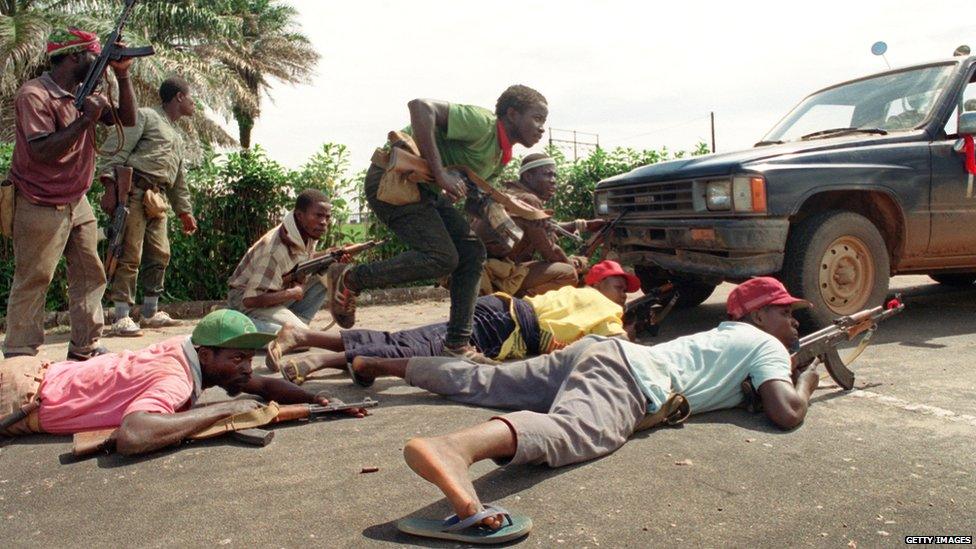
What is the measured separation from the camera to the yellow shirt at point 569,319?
471 centimetres

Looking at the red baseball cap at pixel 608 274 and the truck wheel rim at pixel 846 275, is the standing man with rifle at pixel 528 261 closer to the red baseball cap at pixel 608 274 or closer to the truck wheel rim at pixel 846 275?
the red baseball cap at pixel 608 274

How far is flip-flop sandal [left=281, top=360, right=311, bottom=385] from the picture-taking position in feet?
14.2

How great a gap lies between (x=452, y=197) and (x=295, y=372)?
4.26 ft

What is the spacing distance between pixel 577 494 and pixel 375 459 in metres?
0.86

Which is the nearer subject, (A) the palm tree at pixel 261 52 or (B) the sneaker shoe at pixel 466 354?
(B) the sneaker shoe at pixel 466 354

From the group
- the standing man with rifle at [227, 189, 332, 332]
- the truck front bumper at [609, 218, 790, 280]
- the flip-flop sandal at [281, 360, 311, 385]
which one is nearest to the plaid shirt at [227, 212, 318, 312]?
the standing man with rifle at [227, 189, 332, 332]

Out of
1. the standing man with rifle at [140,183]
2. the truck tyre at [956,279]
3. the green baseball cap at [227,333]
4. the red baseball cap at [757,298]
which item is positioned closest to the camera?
the green baseball cap at [227,333]

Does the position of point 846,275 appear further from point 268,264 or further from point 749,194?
point 268,264

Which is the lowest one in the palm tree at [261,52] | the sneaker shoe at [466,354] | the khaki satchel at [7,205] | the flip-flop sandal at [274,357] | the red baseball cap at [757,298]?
the sneaker shoe at [466,354]

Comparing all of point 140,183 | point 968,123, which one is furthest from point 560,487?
point 140,183

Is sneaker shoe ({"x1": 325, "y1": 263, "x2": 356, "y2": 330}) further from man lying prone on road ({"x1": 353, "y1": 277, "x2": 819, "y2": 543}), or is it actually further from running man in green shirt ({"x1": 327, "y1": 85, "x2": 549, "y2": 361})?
man lying prone on road ({"x1": 353, "y1": 277, "x2": 819, "y2": 543})

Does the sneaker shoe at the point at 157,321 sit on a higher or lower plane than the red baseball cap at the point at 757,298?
lower

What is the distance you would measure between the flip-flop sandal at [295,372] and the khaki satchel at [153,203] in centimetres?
313

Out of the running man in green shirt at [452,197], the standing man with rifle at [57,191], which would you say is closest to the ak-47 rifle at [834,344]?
the running man in green shirt at [452,197]
